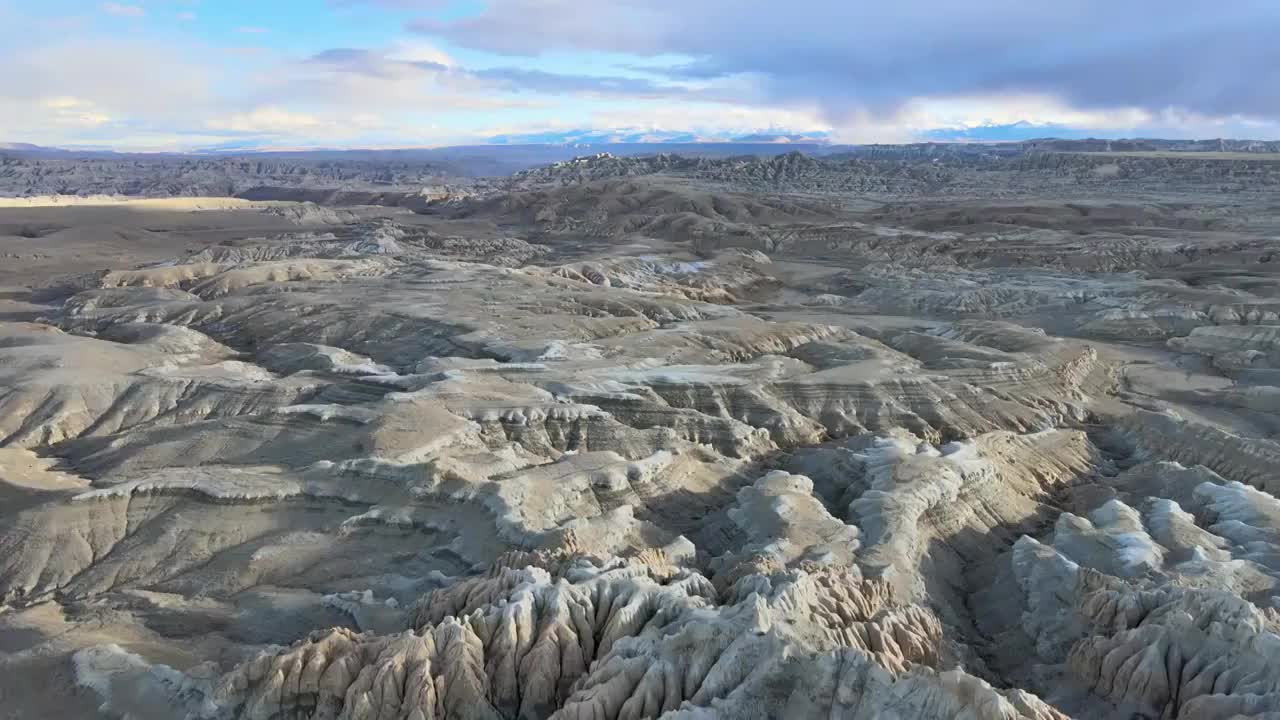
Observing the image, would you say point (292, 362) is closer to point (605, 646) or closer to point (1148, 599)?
point (605, 646)

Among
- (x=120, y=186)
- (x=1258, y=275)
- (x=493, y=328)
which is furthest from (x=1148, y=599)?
(x=120, y=186)

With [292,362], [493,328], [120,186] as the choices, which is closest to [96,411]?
[292,362]

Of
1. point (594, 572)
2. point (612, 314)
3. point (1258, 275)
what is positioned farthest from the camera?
point (1258, 275)

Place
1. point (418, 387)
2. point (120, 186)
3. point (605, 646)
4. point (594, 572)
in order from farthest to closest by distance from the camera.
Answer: point (120, 186), point (418, 387), point (594, 572), point (605, 646)

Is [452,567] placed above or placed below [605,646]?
below

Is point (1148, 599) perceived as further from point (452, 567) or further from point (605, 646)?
point (452, 567)

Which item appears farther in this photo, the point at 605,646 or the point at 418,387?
the point at 418,387
